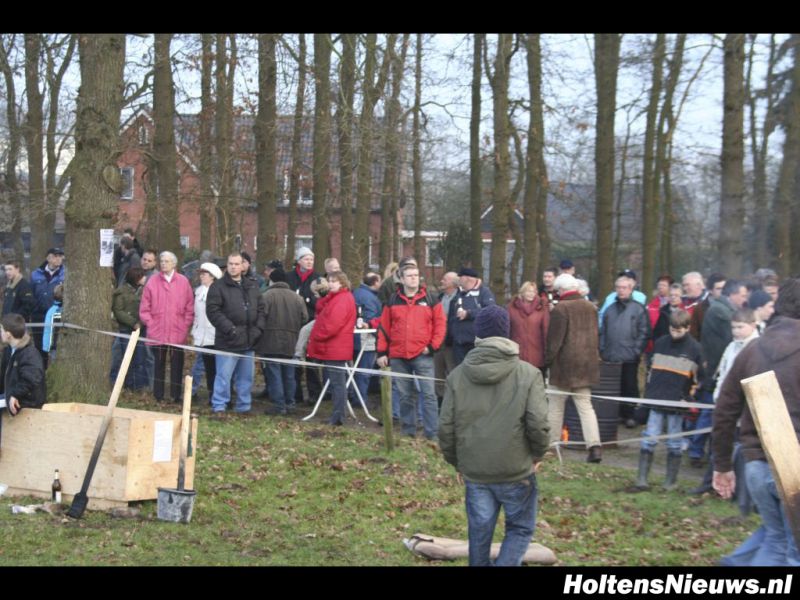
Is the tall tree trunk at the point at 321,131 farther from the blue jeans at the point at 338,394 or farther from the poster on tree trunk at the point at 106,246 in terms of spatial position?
the blue jeans at the point at 338,394

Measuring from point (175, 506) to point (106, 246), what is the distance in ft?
16.1

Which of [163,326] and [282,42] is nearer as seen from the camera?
[163,326]

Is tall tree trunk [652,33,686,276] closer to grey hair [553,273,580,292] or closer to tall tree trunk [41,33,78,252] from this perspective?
grey hair [553,273,580,292]

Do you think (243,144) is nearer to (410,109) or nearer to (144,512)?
(410,109)

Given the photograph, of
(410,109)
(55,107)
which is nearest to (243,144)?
(55,107)

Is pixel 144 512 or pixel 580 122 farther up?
pixel 580 122

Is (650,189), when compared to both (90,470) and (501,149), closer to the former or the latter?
(501,149)

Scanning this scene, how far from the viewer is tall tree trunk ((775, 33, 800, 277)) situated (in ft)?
69.5

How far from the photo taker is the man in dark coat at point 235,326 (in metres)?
13.1

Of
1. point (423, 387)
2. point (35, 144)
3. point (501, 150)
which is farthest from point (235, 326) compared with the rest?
point (35, 144)

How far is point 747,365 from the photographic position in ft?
20.2

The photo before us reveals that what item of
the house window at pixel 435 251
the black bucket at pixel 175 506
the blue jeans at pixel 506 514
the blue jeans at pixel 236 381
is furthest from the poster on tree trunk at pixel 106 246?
the house window at pixel 435 251

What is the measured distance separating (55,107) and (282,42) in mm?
12038

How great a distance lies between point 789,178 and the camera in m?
23.5
